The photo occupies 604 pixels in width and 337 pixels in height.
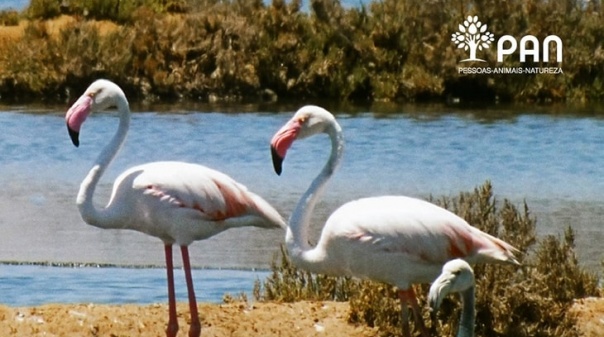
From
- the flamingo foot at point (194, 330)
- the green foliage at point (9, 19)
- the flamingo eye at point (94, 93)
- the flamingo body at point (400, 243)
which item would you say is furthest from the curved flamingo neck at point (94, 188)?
the green foliage at point (9, 19)

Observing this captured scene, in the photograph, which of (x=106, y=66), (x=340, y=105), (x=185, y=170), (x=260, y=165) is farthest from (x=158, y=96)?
(x=185, y=170)

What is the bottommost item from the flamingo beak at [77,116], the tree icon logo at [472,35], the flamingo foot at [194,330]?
the tree icon logo at [472,35]

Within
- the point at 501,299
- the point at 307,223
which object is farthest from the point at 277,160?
the point at 501,299

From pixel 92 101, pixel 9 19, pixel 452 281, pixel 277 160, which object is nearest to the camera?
pixel 452 281

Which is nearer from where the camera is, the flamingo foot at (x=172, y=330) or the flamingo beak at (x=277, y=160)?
the flamingo beak at (x=277, y=160)

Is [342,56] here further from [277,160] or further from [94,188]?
[277,160]

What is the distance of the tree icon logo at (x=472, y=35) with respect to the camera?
27125 mm

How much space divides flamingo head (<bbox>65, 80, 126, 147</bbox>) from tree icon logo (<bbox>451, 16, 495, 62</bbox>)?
58.4ft

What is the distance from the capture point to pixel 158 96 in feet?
89.1

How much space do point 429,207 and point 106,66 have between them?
61.7 ft

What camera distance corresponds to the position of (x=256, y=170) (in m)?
18.8

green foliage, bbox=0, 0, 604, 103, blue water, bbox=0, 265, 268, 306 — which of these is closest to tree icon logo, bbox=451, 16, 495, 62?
green foliage, bbox=0, 0, 604, 103

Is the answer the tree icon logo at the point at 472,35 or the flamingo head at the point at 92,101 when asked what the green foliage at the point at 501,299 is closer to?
the flamingo head at the point at 92,101

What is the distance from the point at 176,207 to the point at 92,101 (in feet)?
3.26
